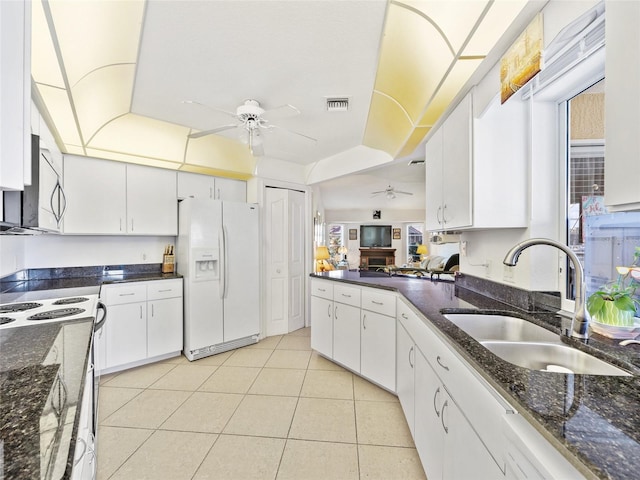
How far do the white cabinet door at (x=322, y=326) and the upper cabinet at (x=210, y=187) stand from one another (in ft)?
5.89

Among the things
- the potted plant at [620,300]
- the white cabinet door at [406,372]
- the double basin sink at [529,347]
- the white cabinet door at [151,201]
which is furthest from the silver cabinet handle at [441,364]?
the white cabinet door at [151,201]

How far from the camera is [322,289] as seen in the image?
3.09 metres

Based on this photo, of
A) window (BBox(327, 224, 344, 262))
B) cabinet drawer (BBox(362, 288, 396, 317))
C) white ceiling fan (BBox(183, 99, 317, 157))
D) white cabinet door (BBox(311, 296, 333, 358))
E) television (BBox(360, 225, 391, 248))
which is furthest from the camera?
window (BBox(327, 224, 344, 262))

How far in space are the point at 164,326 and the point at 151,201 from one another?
1.41 m

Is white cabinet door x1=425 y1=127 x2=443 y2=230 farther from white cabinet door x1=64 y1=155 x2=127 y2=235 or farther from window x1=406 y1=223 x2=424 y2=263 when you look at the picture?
window x1=406 y1=223 x2=424 y2=263

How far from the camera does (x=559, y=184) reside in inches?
64.7

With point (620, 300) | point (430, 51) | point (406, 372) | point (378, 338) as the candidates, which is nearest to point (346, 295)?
point (378, 338)

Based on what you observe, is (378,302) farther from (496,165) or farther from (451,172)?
(496,165)

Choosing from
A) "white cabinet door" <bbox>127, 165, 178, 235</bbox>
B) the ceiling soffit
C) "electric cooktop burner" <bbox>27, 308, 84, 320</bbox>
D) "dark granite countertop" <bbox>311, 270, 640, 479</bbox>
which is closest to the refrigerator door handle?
"white cabinet door" <bbox>127, 165, 178, 235</bbox>

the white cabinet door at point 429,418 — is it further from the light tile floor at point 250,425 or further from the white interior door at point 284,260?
the white interior door at point 284,260

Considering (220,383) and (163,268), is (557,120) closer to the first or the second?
(220,383)

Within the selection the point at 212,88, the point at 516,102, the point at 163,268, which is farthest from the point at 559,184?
the point at 163,268

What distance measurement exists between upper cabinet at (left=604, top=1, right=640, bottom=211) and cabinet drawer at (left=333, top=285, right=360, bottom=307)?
1991 mm

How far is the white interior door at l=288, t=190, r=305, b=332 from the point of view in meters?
4.07
